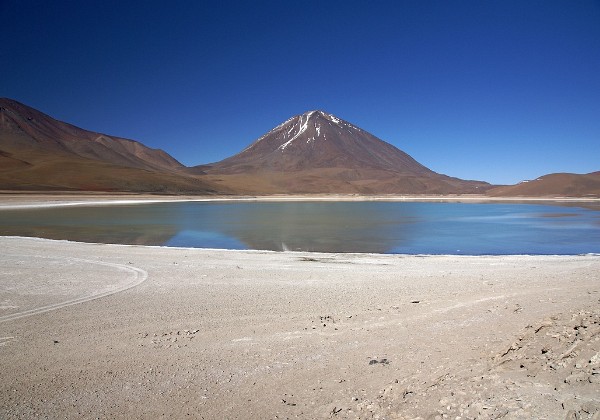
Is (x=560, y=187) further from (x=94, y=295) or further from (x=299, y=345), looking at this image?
(x=299, y=345)

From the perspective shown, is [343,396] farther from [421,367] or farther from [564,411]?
[564,411]

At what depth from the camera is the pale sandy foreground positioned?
4004mm

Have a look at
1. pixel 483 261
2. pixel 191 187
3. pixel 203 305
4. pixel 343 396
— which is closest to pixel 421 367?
pixel 343 396

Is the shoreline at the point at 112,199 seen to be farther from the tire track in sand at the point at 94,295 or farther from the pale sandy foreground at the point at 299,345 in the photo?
the pale sandy foreground at the point at 299,345

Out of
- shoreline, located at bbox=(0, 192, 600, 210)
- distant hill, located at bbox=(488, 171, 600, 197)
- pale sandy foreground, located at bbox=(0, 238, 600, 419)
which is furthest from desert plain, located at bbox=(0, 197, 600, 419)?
distant hill, located at bbox=(488, 171, 600, 197)

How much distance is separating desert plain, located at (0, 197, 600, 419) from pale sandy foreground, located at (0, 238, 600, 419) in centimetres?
2

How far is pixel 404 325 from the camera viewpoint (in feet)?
21.0

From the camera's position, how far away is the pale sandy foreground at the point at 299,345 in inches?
158

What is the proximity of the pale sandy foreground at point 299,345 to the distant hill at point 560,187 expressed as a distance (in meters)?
95.7

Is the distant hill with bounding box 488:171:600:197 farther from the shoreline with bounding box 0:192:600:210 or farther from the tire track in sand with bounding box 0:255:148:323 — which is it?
the tire track in sand with bounding box 0:255:148:323

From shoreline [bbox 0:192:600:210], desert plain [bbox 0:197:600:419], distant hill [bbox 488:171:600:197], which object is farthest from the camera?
distant hill [bbox 488:171:600:197]

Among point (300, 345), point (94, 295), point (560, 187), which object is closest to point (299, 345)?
point (300, 345)

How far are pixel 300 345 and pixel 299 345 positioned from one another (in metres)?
0.01

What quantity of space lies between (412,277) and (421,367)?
5.37 meters
